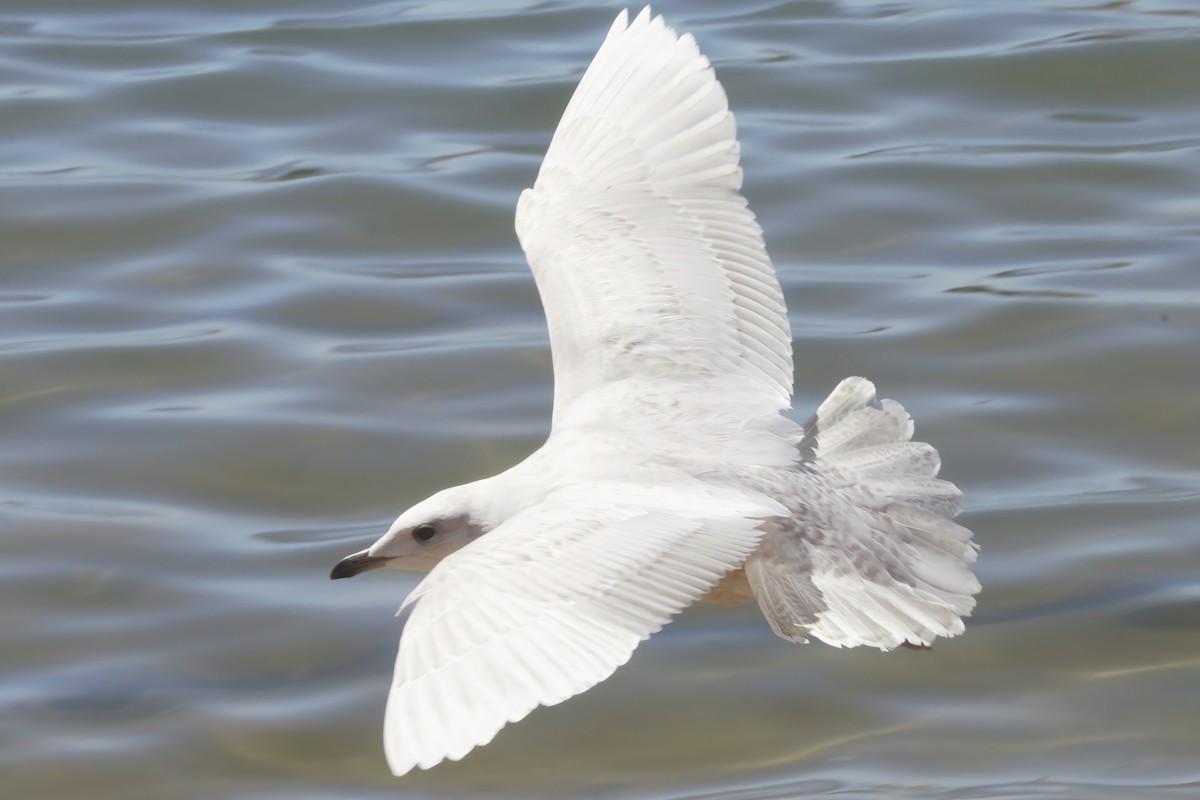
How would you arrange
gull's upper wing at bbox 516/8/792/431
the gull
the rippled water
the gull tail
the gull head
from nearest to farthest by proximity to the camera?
the gull
the gull tail
the gull head
gull's upper wing at bbox 516/8/792/431
the rippled water

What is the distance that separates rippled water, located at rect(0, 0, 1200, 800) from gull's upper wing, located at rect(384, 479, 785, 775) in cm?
157

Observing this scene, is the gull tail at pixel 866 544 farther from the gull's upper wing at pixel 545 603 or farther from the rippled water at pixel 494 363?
the rippled water at pixel 494 363

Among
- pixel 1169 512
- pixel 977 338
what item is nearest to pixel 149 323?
pixel 977 338

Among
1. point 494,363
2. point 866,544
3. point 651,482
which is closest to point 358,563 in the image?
point 651,482

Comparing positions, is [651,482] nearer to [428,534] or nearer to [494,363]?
[428,534]

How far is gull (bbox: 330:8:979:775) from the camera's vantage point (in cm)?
348

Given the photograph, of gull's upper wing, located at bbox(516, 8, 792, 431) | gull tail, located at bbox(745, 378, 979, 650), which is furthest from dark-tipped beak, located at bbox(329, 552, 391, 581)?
gull tail, located at bbox(745, 378, 979, 650)

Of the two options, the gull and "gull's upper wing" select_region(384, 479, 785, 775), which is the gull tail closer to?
the gull

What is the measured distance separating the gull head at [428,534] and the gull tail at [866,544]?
0.65 m

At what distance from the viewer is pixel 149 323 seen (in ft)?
25.9

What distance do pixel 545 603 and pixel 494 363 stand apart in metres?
3.89

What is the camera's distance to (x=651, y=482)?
4.10m

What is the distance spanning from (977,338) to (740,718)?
2.53 m

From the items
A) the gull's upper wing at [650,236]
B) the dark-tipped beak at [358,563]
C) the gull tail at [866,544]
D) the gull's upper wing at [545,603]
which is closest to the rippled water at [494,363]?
the gull tail at [866,544]
